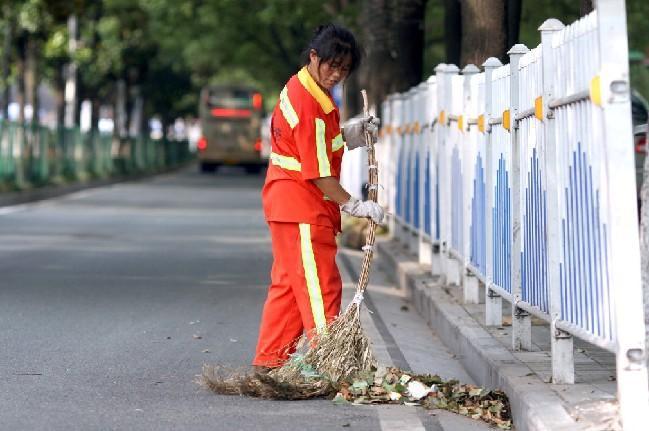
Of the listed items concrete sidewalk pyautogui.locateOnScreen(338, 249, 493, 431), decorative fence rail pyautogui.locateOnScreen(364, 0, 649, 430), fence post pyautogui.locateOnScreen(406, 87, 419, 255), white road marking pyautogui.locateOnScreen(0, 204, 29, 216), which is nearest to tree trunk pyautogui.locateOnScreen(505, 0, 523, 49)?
fence post pyautogui.locateOnScreen(406, 87, 419, 255)

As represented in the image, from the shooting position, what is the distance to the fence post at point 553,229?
7918mm

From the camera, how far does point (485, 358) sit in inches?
362

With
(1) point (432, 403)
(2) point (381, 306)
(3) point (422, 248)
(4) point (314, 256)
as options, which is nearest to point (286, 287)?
(4) point (314, 256)

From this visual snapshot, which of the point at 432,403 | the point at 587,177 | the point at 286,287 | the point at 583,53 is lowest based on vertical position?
the point at 432,403

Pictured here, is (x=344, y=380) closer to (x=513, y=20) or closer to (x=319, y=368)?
(x=319, y=368)

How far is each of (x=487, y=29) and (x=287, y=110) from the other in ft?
22.7

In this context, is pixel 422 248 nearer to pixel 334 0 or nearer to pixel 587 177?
pixel 587 177

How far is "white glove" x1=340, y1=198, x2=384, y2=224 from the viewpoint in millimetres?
8727

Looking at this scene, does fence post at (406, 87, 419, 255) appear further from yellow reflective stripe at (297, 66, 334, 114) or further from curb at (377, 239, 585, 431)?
yellow reflective stripe at (297, 66, 334, 114)

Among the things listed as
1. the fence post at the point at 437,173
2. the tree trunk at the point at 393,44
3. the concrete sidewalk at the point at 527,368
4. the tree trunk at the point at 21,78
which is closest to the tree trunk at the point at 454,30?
the tree trunk at the point at 393,44

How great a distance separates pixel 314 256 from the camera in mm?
8844

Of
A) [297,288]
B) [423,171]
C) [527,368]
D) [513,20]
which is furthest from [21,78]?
[527,368]

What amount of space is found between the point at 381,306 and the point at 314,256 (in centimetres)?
547

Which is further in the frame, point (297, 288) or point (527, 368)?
point (297, 288)
